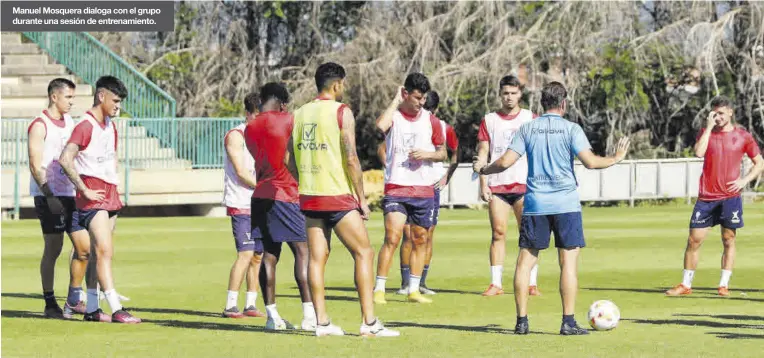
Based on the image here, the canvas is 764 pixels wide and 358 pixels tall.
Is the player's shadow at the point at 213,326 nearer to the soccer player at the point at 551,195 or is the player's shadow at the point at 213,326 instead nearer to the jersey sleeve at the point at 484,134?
the soccer player at the point at 551,195

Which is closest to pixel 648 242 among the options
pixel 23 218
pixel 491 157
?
pixel 491 157

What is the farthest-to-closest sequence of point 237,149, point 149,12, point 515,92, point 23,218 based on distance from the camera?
point 149,12 → point 23,218 → point 515,92 → point 237,149

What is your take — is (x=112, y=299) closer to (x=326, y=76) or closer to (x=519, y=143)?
(x=326, y=76)

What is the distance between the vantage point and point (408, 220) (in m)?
14.2

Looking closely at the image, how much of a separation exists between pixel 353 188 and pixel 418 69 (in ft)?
99.2

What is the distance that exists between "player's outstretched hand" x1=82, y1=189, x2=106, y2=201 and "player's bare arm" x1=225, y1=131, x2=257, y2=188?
114 cm

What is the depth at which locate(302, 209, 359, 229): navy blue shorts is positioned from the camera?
420 inches

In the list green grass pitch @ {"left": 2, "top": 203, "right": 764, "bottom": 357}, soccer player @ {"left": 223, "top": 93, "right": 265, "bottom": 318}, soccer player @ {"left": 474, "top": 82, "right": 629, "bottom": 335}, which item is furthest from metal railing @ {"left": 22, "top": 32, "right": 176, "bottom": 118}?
soccer player @ {"left": 474, "top": 82, "right": 629, "bottom": 335}

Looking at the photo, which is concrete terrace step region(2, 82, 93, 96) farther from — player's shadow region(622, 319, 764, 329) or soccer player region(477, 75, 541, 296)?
player's shadow region(622, 319, 764, 329)

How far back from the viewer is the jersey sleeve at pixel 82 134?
11969 millimetres

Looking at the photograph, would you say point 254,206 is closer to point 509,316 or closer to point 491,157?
point 509,316

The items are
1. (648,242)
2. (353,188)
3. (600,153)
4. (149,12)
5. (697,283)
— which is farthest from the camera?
(600,153)

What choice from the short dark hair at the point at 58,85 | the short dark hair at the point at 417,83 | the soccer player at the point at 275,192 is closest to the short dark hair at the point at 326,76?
the soccer player at the point at 275,192

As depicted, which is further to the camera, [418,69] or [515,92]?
[418,69]
